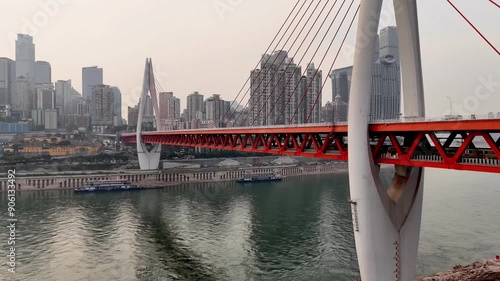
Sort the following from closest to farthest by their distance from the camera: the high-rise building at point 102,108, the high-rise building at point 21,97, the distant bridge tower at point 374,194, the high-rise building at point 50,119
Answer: the distant bridge tower at point 374,194 → the high-rise building at point 50,119 → the high-rise building at point 21,97 → the high-rise building at point 102,108

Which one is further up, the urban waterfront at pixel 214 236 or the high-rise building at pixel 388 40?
the high-rise building at pixel 388 40

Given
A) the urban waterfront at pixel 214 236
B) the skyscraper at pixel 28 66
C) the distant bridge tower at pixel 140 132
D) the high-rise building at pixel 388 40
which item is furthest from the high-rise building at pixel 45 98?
the high-rise building at pixel 388 40

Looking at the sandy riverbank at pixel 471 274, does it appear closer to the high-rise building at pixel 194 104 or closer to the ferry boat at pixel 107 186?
the ferry boat at pixel 107 186

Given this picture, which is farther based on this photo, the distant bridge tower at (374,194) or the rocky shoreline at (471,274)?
the rocky shoreline at (471,274)

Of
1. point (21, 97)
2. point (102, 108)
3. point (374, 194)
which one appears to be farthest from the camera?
point (102, 108)

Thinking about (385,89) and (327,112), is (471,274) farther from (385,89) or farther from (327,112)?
A: (327,112)

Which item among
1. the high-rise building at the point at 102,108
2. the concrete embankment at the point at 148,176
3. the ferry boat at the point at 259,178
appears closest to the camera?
the concrete embankment at the point at 148,176

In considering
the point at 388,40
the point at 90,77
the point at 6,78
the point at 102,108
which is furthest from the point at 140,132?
the point at 90,77
